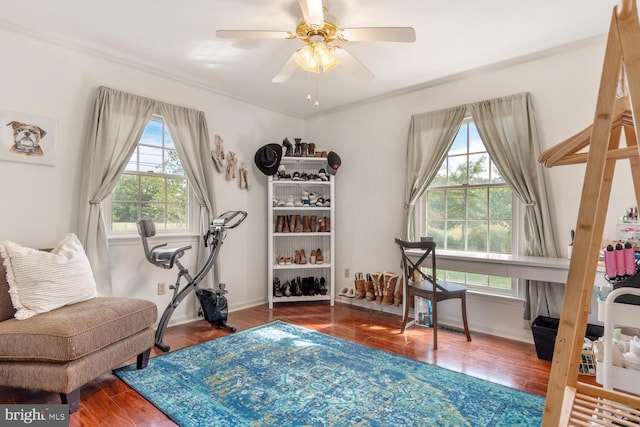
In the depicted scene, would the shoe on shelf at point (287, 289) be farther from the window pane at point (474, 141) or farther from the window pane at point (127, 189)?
the window pane at point (474, 141)

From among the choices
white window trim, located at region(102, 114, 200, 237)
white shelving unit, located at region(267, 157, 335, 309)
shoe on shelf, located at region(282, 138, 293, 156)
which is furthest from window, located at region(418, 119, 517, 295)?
white window trim, located at region(102, 114, 200, 237)

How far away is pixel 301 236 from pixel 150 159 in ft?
6.68

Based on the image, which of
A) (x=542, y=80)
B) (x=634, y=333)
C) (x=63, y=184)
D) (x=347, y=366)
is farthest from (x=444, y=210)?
(x=63, y=184)

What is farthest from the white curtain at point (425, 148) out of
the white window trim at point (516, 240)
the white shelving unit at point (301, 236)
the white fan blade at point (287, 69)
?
the white fan blade at point (287, 69)

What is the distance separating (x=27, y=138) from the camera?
264 cm

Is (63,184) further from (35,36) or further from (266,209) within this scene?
(266,209)

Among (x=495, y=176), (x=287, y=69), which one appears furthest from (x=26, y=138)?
(x=495, y=176)

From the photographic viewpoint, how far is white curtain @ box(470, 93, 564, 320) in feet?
9.49

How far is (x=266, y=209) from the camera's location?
175 inches

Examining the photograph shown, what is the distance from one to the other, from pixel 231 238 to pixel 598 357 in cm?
347

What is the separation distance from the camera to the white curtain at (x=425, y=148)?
348 cm

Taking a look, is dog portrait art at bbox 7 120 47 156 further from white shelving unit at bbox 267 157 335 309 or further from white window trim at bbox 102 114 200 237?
white shelving unit at bbox 267 157 335 309

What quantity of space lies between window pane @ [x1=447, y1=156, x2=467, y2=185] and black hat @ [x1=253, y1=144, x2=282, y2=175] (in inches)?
77.7

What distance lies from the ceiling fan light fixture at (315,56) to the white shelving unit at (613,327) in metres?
2.14
